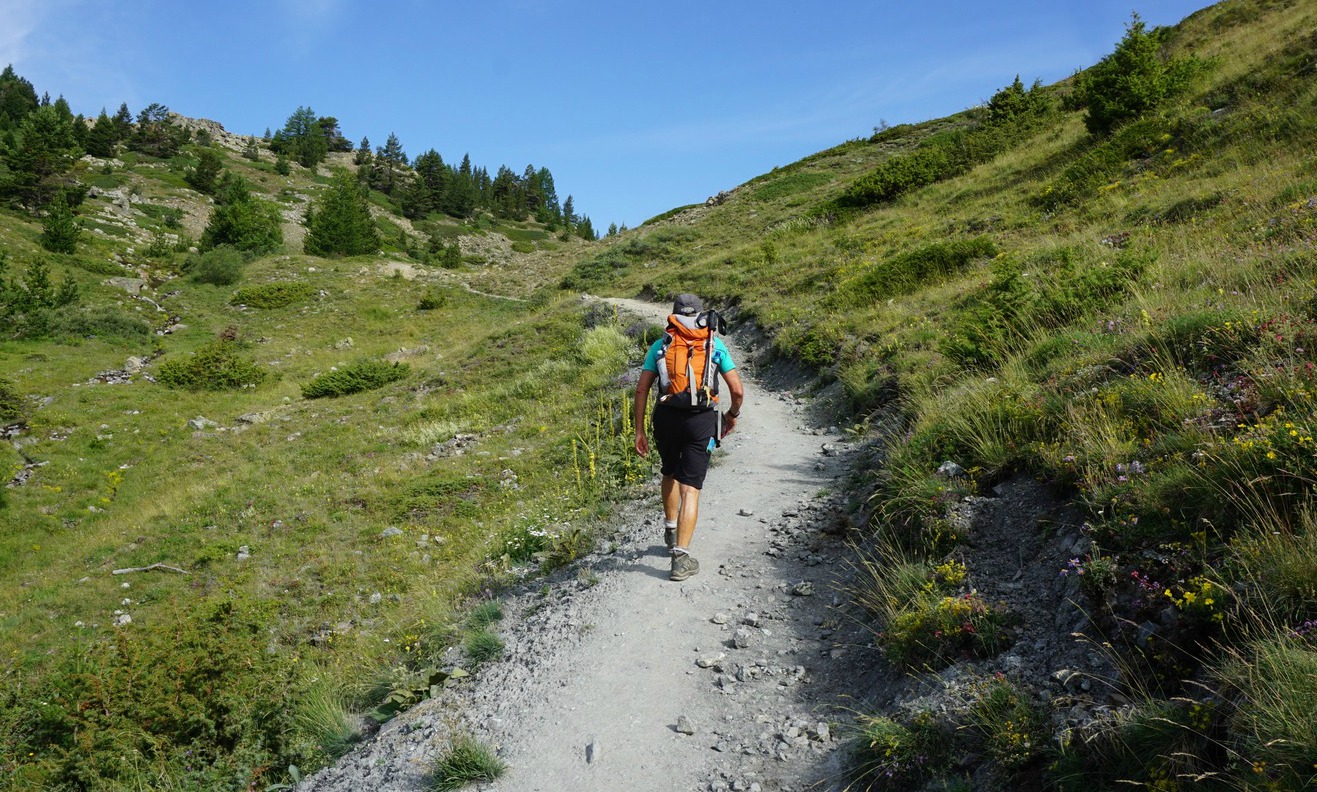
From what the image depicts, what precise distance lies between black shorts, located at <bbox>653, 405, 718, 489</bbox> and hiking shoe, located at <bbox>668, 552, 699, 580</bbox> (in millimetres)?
676

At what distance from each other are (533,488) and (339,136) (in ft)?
448

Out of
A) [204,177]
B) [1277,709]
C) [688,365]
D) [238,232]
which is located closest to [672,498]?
[688,365]

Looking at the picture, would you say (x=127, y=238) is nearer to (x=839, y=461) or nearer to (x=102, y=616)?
(x=102, y=616)

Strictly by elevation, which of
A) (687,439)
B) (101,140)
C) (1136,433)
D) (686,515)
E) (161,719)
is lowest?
(161,719)

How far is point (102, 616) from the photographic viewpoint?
10.2m

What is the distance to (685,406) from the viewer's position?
6195 mm

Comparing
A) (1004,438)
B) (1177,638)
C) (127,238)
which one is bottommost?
(1177,638)

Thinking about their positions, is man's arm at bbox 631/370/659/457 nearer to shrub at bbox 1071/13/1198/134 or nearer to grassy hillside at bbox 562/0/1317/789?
grassy hillside at bbox 562/0/1317/789

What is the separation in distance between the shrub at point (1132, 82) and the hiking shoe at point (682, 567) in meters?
20.4

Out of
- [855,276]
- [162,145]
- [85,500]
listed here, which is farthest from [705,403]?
[162,145]

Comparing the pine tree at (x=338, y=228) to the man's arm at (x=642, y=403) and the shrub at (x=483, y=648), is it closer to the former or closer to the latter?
the man's arm at (x=642, y=403)

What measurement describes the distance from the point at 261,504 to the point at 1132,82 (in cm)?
2442

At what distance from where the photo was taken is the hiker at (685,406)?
6.19 m

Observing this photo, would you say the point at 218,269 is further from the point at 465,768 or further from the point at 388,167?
the point at 388,167
